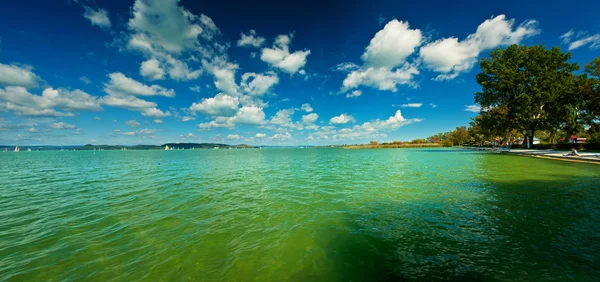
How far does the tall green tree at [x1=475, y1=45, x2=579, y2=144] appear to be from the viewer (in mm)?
42000

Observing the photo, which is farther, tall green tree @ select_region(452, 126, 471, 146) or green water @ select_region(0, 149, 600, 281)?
tall green tree @ select_region(452, 126, 471, 146)

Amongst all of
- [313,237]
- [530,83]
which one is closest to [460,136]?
[530,83]

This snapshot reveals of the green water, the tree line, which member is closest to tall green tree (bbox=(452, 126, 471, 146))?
the tree line

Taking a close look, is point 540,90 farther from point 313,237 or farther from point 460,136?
point 460,136

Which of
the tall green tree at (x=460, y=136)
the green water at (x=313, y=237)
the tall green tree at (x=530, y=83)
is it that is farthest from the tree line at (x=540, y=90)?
the tall green tree at (x=460, y=136)

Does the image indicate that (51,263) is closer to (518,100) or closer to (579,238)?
(579,238)

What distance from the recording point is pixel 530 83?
44719 millimetres

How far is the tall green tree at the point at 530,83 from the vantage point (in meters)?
42.0

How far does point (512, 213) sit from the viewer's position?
332 inches

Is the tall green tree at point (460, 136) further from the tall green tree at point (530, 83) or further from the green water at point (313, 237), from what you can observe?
the green water at point (313, 237)

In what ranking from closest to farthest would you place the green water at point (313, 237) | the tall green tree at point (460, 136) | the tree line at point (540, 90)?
the green water at point (313, 237) < the tree line at point (540, 90) < the tall green tree at point (460, 136)

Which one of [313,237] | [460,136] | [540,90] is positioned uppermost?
[540,90]

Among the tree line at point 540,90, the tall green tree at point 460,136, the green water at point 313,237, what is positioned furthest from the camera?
the tall green tree at point 460,136

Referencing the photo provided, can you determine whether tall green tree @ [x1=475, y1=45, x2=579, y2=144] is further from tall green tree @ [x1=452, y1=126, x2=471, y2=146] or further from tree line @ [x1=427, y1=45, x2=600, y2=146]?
tall green tree @ [x1=452, y1=126, x2=471, y2=146]
